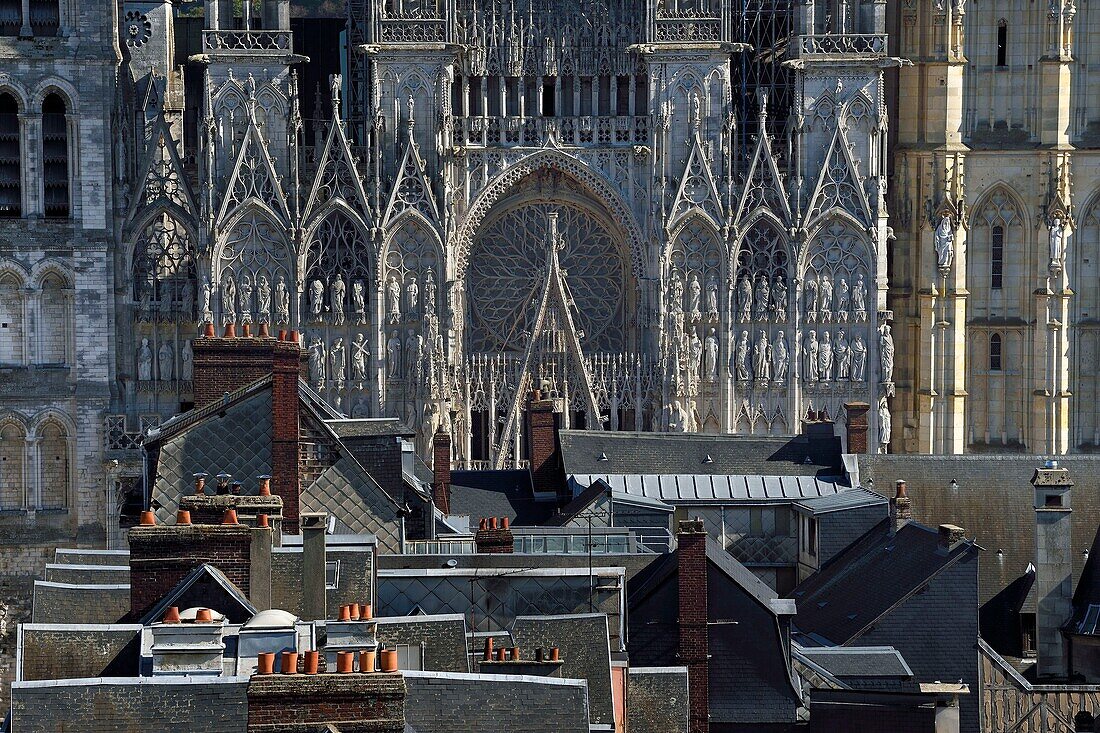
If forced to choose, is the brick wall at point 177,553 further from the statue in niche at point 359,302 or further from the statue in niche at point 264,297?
the statue in niche at point 359,302

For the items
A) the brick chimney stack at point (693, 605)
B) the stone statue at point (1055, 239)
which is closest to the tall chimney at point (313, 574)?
the brick chimney stack at point (693, 605)

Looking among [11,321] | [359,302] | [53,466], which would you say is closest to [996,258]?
[359,302]

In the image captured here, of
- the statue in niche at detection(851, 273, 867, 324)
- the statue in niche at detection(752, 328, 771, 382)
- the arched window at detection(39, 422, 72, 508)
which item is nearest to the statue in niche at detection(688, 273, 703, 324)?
the statue in niche at detection(752, 328, 771, 382)

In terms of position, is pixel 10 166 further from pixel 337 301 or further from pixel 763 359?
pixel 763 359

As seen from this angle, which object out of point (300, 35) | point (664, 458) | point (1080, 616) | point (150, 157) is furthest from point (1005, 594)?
point (300, 35)

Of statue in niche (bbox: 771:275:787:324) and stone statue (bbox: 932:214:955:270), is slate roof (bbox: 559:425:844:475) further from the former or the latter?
stone statue (bbox: 932:214:955:270)

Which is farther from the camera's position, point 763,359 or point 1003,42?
point 1003,42

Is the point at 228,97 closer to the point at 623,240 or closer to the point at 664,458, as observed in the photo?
the point at 623,240
